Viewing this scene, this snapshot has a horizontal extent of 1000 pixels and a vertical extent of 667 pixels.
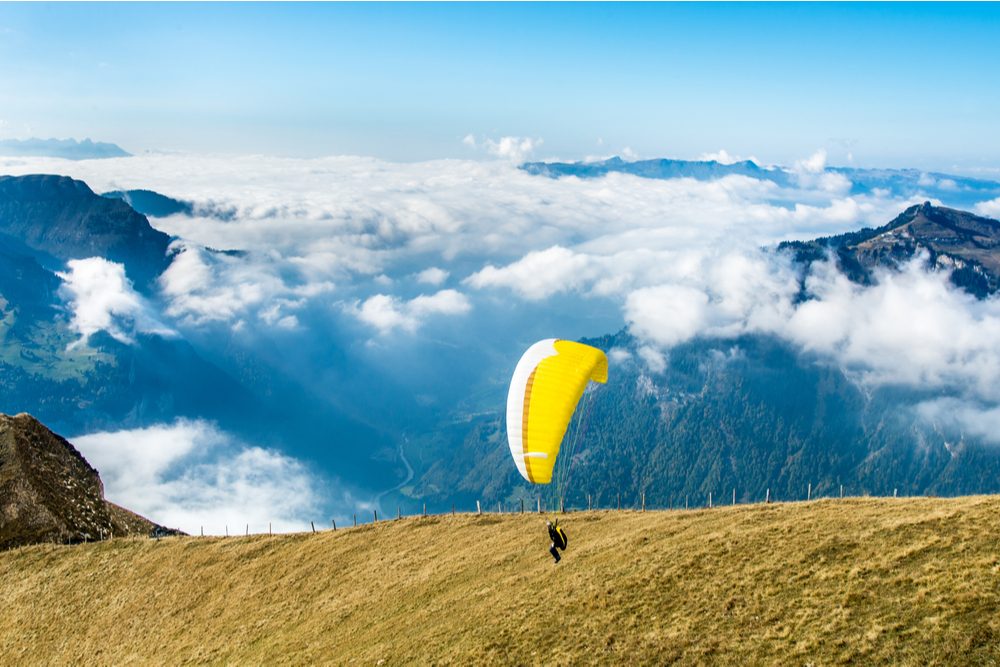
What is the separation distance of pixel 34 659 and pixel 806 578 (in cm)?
5421

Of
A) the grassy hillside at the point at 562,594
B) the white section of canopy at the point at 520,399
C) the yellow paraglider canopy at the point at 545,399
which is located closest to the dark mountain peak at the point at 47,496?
the grassy hillside at the point at 562,594

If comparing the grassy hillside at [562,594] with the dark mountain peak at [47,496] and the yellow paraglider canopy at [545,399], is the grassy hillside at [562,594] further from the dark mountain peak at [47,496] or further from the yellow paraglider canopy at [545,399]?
the dark mountain peak at [47,496]

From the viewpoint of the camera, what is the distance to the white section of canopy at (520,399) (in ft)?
128

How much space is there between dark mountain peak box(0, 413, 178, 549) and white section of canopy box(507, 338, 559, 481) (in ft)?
202

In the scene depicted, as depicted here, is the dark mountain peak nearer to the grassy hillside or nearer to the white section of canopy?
the grassy hillside

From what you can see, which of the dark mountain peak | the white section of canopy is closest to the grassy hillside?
the white section of canopy

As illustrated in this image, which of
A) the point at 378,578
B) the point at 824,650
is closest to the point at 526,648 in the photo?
the point at 824,650

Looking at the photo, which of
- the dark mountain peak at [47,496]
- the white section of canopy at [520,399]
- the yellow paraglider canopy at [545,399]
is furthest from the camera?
the dark mountain peak at [47,496]

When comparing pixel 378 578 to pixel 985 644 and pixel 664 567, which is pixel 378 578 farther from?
pixel 985 644

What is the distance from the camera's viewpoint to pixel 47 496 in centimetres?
8331

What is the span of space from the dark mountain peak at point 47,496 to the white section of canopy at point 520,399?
61.7 metres

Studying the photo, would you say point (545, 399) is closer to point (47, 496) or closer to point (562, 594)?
point (562, 594)

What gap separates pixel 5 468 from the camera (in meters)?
87.2

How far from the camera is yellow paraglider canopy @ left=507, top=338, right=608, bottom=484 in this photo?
37750 mm
